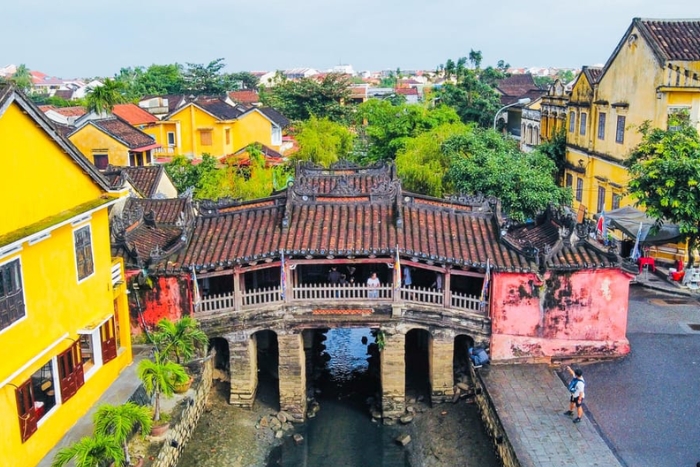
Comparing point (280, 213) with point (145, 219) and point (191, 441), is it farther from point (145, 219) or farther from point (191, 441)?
point (191, 441)

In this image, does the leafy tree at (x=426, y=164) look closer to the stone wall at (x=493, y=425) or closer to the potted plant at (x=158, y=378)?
the stone wall at (x=493, y=425)

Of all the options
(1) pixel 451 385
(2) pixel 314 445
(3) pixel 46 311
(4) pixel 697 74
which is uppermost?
(4) pixel 697 74

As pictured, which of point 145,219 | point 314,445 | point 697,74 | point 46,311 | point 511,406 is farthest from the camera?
point 697,74

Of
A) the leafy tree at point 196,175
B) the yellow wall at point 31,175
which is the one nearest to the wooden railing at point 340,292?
the yellow wall at point 31,175

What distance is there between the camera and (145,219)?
2441cm

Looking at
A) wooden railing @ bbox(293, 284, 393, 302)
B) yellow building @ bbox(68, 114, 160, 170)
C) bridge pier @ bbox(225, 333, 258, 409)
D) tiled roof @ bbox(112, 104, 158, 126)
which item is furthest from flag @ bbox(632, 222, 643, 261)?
tiled roof @ bbox(112, 104, 158, 126)

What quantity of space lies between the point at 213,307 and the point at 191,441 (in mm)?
4188

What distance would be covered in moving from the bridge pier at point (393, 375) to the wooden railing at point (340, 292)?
51.1 inches

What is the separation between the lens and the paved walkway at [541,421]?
16203mm

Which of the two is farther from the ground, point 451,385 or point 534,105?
point 534,105

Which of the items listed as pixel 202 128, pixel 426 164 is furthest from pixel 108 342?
pixel 202 128

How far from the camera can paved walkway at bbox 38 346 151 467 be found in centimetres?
1616

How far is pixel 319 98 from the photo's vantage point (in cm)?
6347

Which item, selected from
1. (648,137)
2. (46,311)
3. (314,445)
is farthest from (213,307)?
(648,137)
